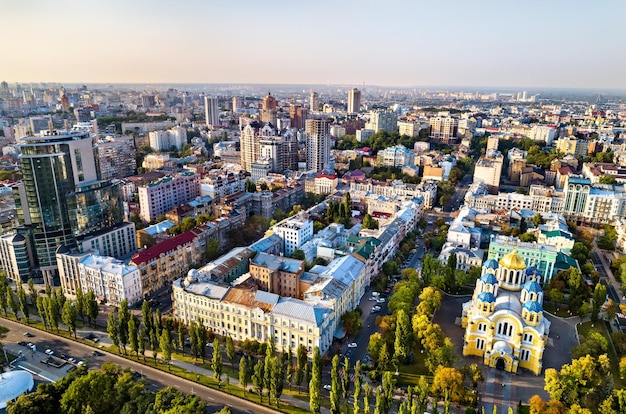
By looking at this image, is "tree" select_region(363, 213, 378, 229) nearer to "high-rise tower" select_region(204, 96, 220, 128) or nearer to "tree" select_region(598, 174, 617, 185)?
"tree" select_region(598, 174, 617, 185)

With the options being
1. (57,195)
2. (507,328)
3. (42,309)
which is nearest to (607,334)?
(507,328)

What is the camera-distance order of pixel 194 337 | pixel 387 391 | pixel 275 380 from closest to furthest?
pixel 387 391
pixel 275 380
pixel 194 337

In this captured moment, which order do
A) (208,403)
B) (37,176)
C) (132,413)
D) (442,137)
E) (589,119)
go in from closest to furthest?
(132,413) < (208,403) < (37,176) < (442,137) < (589,119)

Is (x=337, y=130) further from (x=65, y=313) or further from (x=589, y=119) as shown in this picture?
(x=65, y=313)

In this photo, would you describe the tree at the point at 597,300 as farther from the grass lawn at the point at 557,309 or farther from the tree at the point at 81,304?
the tree at the point at 81,304

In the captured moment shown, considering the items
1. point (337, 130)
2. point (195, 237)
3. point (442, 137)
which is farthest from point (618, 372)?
point (337, 130)

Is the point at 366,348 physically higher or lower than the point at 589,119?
lower

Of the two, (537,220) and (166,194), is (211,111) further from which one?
(537,220)

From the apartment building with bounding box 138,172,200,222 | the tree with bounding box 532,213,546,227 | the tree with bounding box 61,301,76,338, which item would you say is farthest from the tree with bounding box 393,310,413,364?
the apartment building with bounding box 138,172,200,222
